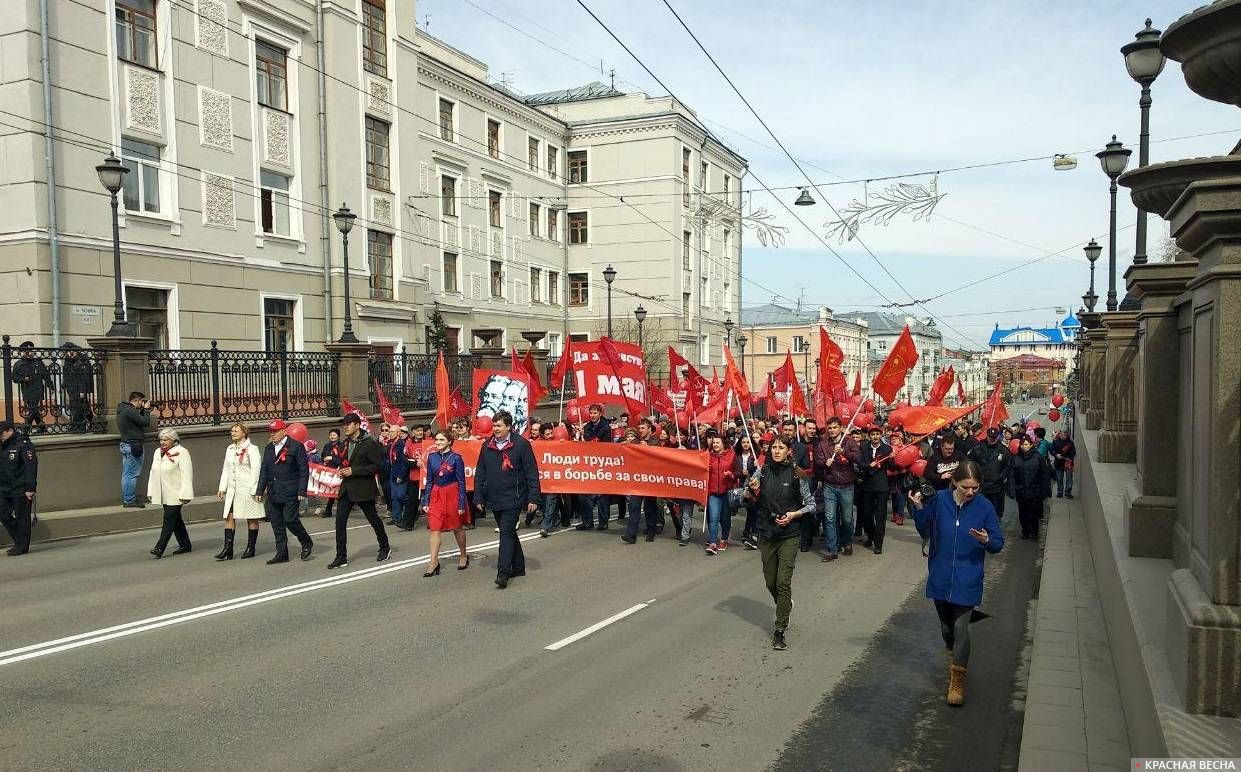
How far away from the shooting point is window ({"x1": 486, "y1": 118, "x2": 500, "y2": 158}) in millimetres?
38156

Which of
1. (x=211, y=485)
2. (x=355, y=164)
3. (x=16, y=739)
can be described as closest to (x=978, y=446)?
(x=16, y=739)

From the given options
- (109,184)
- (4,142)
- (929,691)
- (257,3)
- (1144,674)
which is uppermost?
(257,3)

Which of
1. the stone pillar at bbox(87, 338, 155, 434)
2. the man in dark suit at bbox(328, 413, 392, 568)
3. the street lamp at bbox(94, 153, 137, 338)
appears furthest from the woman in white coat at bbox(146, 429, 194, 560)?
the street lamp at bbox(94, 153, 137, 338)

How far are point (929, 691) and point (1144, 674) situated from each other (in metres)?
2.69

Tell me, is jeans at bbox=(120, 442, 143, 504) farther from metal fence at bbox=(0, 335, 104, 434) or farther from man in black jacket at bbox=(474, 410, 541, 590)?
man in black jacket at bbox=(474, 410, 541, 590)

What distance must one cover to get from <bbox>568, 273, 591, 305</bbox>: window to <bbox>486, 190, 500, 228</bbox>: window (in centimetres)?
747

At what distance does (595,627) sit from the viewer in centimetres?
818

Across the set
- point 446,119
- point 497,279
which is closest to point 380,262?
point 446,119

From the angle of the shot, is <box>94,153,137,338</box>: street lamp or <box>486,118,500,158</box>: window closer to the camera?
<box>94,153,137,338</box>: street lamp

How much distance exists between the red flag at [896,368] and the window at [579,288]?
3167 cm

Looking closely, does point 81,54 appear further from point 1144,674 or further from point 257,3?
point 1144,674

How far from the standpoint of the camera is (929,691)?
6.62 meters

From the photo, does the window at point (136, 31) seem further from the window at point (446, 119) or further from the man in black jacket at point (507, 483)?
the man in black jacket at point (507, 483)

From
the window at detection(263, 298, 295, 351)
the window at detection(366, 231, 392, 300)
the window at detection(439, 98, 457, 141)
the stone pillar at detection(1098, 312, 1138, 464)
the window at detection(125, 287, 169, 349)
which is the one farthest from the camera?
the window at detection(439, 98, 457, 141)
